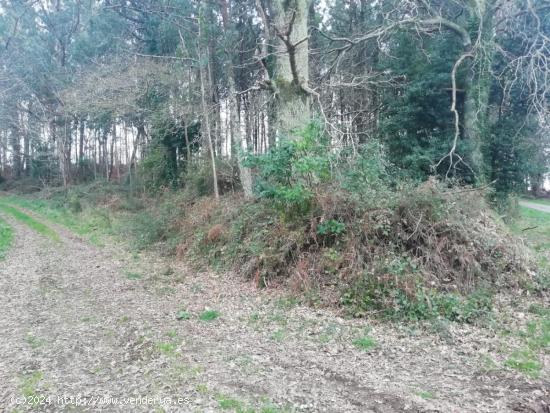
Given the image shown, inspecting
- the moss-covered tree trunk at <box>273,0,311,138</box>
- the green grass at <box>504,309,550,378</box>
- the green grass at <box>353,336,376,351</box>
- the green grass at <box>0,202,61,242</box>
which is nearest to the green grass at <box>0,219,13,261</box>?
the green grass at <box>0,202,61,242</box>

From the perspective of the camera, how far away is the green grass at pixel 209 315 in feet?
18.8

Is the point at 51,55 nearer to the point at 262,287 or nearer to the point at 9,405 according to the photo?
the point at 262,287

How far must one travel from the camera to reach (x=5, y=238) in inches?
478

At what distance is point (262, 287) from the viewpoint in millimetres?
7203

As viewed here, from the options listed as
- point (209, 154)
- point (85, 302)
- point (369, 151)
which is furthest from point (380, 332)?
point (209, 154)

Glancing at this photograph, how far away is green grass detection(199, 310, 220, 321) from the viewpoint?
572cm

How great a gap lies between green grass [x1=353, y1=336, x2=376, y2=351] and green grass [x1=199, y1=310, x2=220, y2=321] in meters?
2.14

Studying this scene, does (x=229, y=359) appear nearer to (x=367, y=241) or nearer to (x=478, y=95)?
(x=367, y=241)

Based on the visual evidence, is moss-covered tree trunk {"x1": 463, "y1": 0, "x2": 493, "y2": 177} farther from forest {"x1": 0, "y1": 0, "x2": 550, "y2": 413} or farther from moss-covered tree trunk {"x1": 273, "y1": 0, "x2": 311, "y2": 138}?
moss-covered tree trunk {"x1": 273, "y1": 0, "x2": 311, "y2": 138}

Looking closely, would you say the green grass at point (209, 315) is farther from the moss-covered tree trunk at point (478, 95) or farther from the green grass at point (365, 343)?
→ the moss-covered tree trunk at point (478, 95)

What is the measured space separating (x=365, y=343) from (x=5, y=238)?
12.2 meters

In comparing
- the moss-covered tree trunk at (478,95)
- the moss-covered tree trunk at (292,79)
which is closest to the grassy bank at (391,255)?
the moss-covered tree trunk at (292,79)

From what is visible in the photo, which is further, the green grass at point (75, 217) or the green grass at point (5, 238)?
the green grass at point (75, 217)

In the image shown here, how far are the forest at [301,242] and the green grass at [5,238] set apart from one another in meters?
0.14
